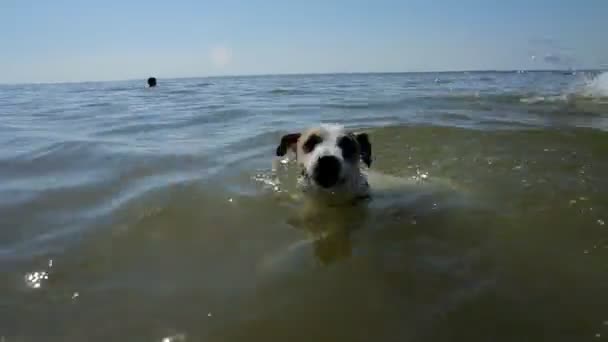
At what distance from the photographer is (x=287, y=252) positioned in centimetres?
369

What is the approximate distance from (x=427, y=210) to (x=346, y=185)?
35.0 inches

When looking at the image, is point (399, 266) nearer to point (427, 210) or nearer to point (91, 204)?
point (427, 210)

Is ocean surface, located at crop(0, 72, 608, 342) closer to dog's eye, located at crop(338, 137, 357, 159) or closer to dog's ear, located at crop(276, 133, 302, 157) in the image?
dog's ear, located at crop(276, 133, 302, 157)

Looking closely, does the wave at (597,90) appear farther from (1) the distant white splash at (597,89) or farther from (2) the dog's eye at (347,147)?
(2) the dog's eye at (347,147)

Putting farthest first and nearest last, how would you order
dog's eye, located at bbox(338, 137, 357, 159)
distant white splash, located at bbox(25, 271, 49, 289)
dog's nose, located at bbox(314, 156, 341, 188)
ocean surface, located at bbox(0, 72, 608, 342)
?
dog's eye, located at bbox(338, 137, 357, 159) < dog's nose, located at bbox(314, 156, 341, 188) < distant white splash, located at bbox(25, 271, 49, 289) < ocean surface, located at bbox(0, 72, 608, 342)

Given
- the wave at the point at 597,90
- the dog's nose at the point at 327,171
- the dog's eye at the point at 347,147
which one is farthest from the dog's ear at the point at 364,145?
the wave at the point at 597,90

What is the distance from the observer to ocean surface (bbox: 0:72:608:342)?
103 inches

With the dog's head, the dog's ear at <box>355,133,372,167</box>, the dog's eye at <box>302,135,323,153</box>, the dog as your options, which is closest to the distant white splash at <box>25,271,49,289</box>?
the dog

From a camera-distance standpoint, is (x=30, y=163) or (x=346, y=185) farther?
(x=30, y=163)

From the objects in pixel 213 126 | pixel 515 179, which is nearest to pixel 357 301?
pixel 515 179

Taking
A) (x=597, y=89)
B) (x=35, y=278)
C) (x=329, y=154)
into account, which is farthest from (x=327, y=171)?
(x=597, y=89)

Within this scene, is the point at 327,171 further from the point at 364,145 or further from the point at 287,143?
the point at 287,143

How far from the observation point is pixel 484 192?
18.0ft

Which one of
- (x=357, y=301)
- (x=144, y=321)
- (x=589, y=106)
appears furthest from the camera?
(x=589, y=106)
